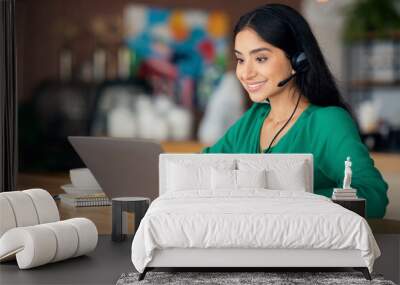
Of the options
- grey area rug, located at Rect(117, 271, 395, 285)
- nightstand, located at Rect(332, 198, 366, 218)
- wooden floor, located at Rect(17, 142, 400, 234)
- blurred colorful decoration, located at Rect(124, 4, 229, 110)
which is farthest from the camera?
blurred colorful decoration, located at Rect(124, 4, 229, 110)

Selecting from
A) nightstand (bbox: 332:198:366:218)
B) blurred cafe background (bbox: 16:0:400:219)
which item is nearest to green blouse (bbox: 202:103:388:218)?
nightstand (bbox: 332:198:366:218)

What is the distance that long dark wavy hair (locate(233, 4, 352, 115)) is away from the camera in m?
4.99

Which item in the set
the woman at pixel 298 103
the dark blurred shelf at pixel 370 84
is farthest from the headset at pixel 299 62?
the dark blurred shelf at pixel 370 84

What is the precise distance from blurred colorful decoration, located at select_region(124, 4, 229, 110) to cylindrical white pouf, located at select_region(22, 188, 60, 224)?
4028 millimetres

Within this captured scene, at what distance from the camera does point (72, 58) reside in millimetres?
8812

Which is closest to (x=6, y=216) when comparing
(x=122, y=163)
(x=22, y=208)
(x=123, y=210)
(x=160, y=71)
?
(x=22, y=208)

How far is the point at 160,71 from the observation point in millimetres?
8586

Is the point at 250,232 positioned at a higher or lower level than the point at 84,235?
higher

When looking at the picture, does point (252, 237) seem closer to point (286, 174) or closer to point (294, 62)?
point (286, 174)

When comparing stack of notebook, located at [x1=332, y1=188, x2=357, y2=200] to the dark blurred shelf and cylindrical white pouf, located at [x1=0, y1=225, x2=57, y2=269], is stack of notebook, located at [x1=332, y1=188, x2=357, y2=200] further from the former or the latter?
the dark blurred shelf

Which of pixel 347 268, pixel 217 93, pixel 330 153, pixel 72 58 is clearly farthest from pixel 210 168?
pixel 72 58

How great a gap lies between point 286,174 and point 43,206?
155cm

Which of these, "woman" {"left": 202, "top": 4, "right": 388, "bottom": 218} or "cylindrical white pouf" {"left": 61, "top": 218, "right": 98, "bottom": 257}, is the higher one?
"woman" {"left": 202, "top": 4, "right": 388, "bottom": 218}

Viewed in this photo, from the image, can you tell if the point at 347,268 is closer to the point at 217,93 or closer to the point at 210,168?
the point at 210,168
